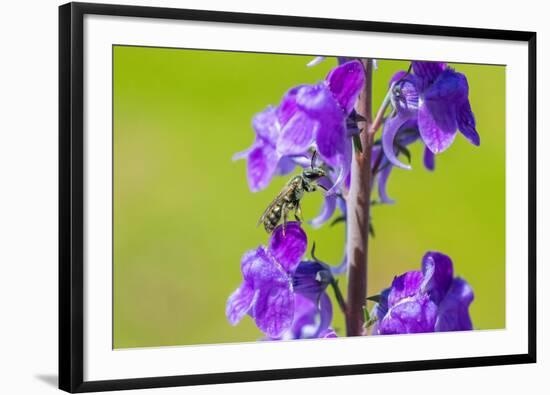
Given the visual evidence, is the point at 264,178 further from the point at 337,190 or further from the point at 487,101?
the point at 487,101

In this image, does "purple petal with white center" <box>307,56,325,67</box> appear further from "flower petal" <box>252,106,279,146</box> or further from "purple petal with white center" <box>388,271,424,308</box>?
"purple petal with white center" <box>388,271,424,308</box>

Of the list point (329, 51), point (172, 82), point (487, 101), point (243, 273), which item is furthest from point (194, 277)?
point (487, 101)

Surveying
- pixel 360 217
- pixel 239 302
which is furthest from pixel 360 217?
pixel 239 302

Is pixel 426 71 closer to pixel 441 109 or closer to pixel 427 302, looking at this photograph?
pixel 441 109

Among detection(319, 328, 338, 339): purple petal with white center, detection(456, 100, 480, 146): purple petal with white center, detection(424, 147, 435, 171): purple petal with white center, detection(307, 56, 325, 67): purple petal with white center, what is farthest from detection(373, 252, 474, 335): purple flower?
detection(307, 56, 325, 67): purple petal with white center

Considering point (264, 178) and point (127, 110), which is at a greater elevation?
point (127, 110)

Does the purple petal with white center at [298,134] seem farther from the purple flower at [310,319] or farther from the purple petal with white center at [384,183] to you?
the purple flower at [310,319]
